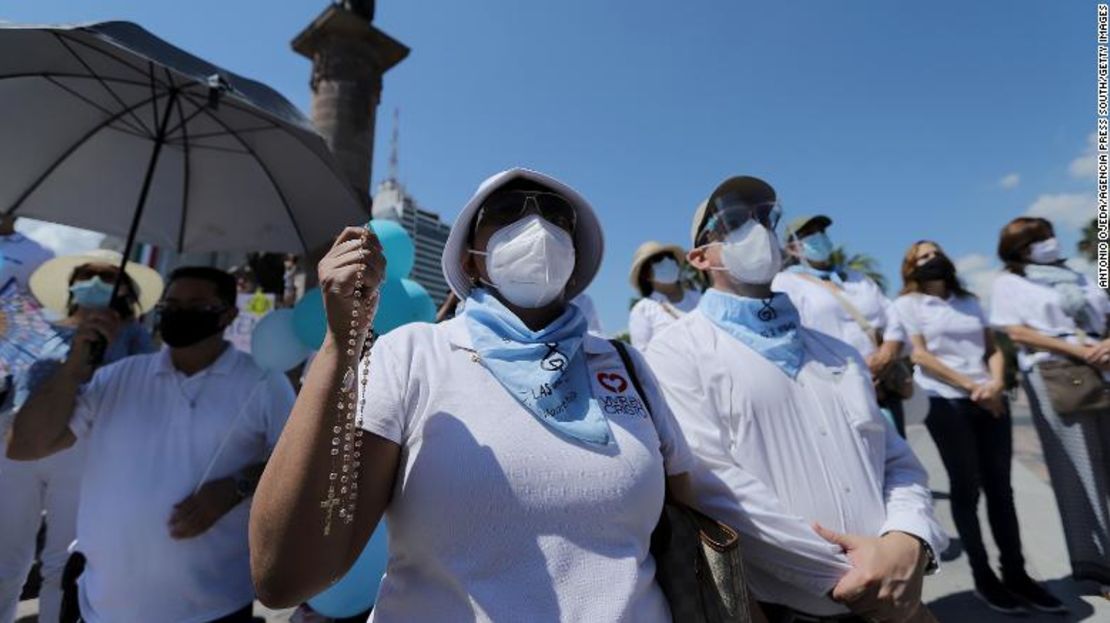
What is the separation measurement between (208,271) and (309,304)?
45 cm

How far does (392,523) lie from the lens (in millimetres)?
1309

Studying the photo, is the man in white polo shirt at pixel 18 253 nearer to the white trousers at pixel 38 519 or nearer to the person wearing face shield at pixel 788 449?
the white trousers at pixel 38 519

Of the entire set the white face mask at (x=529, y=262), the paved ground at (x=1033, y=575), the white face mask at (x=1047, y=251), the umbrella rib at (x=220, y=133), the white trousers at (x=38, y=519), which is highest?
the umbrella rib at (x=220, y=133)

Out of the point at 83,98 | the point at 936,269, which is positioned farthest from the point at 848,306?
the point at 83,98

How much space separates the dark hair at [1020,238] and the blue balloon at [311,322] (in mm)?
4541

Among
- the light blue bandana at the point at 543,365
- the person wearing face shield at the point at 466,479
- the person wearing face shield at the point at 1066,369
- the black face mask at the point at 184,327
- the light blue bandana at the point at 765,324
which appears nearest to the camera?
the person wearing face shield at the point at 466,479

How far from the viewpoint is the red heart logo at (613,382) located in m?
1.59

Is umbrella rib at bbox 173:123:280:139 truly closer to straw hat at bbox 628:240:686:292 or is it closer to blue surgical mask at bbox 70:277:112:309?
blue surgical mask at bbox 70:277:112:309

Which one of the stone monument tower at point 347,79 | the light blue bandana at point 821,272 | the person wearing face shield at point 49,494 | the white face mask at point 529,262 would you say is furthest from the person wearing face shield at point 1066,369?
the stone monument tower at point 347,79

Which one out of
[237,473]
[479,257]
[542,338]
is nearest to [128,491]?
[237,473]

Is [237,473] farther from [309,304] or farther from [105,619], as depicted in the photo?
[309,304]

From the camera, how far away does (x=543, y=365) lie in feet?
4.91

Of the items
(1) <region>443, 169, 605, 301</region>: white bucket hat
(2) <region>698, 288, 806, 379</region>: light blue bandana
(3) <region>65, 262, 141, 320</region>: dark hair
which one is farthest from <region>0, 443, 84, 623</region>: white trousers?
(2) <region>698, 288, 806, 379</region>: light blue bandana

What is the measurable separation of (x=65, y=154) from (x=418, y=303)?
1.85 m
